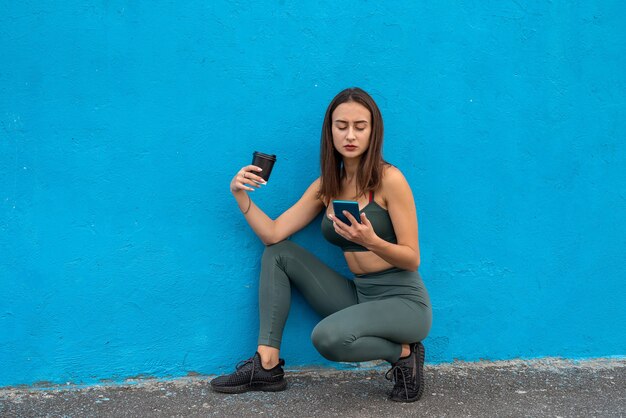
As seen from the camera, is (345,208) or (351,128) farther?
(351,128)

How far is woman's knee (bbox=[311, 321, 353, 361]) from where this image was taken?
291cm

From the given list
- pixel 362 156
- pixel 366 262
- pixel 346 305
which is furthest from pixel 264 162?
pixel 346 305

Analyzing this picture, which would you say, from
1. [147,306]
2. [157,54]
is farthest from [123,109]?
[147,306]

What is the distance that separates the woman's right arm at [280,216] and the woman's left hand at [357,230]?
1.35 ft

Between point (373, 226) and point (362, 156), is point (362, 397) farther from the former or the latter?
point (362, 156)

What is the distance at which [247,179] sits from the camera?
3039 mm

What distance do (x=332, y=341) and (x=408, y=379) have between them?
0.43 m

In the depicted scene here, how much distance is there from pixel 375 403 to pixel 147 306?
3.89 feet

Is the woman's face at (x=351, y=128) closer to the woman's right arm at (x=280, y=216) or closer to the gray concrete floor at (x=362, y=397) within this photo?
the woman's right arm at (x=280, y=216)

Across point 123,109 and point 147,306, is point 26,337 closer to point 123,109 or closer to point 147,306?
point 147,306

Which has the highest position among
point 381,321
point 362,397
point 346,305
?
point 346,305

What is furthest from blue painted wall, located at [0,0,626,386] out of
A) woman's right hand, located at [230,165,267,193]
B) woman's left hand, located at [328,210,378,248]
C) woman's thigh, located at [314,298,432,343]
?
woman's left hand, located at [328,210,378,248]

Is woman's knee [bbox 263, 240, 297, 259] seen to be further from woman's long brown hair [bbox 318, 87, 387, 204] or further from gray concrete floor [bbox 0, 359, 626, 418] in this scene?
gray concrete floor [bbox 0, 359, 626, 418]

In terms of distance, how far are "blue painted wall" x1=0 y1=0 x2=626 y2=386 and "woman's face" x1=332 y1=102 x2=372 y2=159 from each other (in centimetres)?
29
